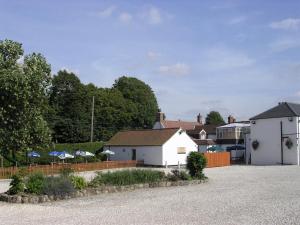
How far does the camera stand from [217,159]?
52594 millimetres

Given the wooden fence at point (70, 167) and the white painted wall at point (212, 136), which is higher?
the white painted wall at point (212, 136)

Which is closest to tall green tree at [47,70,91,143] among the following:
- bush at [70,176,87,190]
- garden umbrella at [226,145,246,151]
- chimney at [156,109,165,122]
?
chimney at [156,109,165,122]

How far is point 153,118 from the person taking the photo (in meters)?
90.3

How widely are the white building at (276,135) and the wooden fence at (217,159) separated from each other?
4695mm

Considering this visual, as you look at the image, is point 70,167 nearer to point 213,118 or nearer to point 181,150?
point 181,150

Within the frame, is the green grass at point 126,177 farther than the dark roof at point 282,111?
No

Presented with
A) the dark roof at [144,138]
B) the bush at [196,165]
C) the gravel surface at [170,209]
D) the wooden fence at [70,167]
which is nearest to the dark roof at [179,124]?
the dark roof at [144,138]

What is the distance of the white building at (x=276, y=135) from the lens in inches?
2087

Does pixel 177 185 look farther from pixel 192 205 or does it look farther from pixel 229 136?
pixel 229 136

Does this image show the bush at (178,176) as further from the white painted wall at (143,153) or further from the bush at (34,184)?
the white painted wall at (143,153)

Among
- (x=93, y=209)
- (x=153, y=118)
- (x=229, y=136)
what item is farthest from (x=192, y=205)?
(x=153, y=118)

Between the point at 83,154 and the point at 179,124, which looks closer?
the point at 83,154

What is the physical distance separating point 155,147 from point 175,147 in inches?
96.3

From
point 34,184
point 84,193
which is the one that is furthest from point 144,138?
Result: point 34,184
